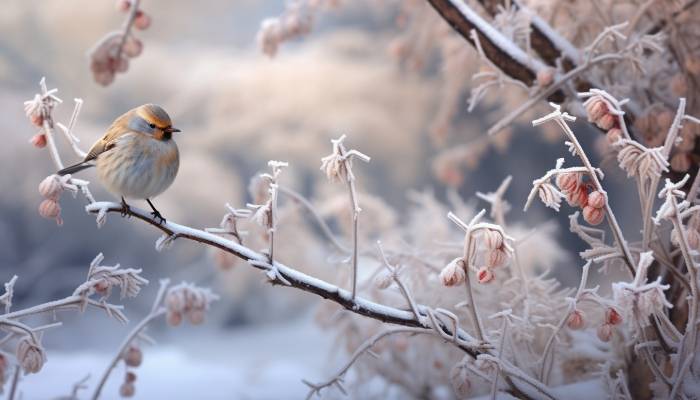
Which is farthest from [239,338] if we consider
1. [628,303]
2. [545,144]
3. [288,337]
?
[628,303]

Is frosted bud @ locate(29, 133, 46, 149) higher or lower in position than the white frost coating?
lower

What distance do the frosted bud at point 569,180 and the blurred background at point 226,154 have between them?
88 centimetres

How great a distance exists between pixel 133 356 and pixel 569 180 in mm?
643

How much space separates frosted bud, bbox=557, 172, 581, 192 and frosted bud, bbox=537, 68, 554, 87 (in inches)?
14.5

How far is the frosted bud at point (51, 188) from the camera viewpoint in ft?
2.22

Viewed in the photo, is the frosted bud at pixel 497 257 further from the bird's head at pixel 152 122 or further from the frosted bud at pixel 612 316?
the bird's head at pixel 152 122

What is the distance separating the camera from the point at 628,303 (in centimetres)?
60

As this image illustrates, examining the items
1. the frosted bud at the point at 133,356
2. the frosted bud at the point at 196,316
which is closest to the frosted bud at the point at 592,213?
the frosted bud at the point at 196,316

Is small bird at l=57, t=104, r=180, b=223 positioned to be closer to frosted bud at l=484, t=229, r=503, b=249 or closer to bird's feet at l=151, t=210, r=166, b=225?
bird's feet at l=151, t=210, r=166, b=225

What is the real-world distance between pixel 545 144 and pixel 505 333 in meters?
1.83

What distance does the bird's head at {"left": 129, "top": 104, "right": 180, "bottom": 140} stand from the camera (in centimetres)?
Answer: 77

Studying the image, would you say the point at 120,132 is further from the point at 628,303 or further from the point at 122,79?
the point at 122,79

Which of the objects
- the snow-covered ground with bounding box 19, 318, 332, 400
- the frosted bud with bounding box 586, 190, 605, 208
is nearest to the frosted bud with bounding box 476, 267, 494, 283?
the frosted bud with bounding box 586, 190, 605, 208

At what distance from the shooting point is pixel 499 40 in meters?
1.00
